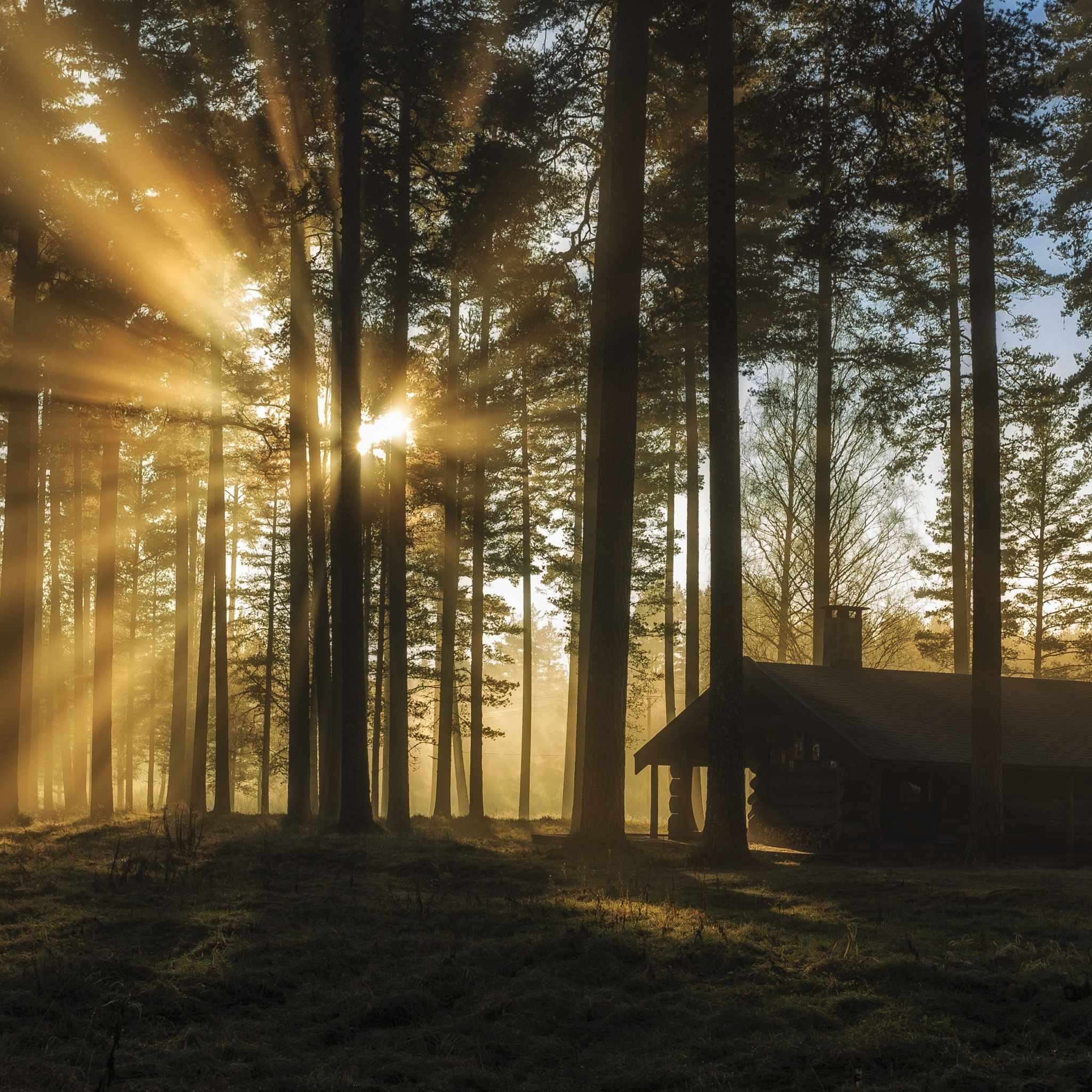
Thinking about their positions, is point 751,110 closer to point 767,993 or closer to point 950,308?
point 950,308

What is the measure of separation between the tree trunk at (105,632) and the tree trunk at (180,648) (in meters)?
5.97

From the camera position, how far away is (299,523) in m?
22.0

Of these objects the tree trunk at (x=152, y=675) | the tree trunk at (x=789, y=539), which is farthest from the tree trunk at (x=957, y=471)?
the tree trunk at (x=152, y=675)

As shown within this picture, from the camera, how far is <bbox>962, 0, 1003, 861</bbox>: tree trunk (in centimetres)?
1498

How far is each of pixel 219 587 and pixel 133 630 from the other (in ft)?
49.4

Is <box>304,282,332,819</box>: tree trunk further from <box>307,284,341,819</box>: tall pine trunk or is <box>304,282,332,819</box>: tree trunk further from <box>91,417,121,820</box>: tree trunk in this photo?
<box>91,417,121,820</box>: tree trunk

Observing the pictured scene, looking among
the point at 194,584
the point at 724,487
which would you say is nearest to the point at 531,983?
the point at 724,487

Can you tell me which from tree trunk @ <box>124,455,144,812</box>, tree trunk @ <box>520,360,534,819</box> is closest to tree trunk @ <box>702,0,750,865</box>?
tree trunk @ <box>520,360,534,819</box>

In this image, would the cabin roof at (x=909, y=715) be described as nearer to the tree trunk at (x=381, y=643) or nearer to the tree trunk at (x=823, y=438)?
the tree trunk at (x=823, y=438)

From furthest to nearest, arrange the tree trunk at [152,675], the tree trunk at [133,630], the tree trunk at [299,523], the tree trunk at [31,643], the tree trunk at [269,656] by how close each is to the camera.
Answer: the tree trunk at [152,675], the tree trunk at [133,630], the tree trunk at [269,656], the tree trunk at [31,643], the tree trunk at [299,523]

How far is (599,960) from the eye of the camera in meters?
7.52

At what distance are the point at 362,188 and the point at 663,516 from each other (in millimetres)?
16823

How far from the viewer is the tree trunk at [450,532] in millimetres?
24781

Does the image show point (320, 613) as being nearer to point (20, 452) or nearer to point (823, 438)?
point (20, 452)
